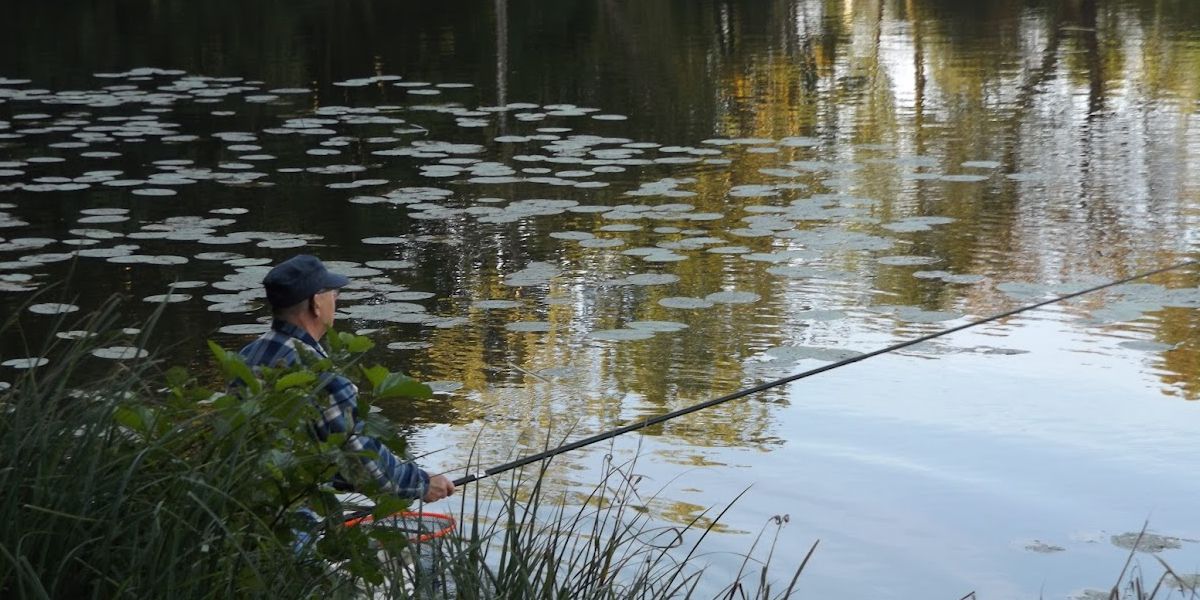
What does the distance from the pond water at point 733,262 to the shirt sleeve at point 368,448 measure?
1.53 ft

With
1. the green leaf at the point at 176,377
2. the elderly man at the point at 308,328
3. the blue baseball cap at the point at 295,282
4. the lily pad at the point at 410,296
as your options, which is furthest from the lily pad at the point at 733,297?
the green leaf at the point at 176,377

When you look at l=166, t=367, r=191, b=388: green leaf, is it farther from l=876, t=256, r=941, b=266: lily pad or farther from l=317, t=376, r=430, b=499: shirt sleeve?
l=876, t=256, r=941, b=266: lily pad

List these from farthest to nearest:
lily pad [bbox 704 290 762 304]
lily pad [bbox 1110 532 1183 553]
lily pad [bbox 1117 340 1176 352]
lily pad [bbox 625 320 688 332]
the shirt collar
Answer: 1. lily pad [bbox 704 290 762 304]
2. lily pad [bbox 625 320 688 332]
3. lily pad [bbox 1117 340 1176 352]
4. lily pad [bbox 1110 532 1183 553]
5. the shirt collar

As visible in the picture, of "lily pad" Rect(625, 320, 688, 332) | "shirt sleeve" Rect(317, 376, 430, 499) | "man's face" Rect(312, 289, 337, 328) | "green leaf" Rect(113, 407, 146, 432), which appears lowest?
"lily pad" Rect(625, 320, 688, 332)

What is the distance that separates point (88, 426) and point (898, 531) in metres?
2.89

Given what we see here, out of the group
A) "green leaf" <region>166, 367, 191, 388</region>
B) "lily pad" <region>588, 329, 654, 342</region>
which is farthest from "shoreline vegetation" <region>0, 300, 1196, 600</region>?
"lily pad" <region>588, 329, 654, 342</region>

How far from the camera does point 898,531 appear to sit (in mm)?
5434

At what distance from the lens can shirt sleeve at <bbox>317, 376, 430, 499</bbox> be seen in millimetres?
3764

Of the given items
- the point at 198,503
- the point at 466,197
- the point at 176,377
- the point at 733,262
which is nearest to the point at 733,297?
the point at 733,262

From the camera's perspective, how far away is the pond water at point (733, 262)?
5785 mm

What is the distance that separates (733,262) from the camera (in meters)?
9.18

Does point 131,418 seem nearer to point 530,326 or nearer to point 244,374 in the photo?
point 244,374

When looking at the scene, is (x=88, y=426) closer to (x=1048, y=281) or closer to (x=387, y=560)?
(x=387, y=560)

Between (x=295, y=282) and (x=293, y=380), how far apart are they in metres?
0.93
